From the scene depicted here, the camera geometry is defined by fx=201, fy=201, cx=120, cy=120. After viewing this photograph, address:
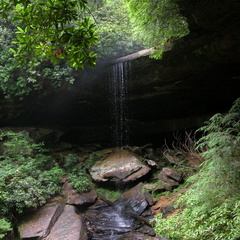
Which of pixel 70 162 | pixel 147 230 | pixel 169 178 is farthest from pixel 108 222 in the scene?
pixel 70 162

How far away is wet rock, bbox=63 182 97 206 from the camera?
675cm

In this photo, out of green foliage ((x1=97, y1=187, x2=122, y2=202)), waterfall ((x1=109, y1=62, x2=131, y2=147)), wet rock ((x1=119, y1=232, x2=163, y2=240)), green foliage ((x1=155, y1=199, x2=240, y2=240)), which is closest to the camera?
green foliage ((x1=155, y1=199, x2=240, y2=240))

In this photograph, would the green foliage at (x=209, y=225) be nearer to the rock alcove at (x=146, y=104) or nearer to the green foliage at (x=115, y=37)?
the rock alcove at (x=146, y=104)

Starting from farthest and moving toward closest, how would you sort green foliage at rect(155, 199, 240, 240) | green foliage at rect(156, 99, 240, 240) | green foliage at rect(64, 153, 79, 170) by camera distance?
green foliage at rect(64, 153, 79, 170)
green foliage at rect(156, 99, 240, 240)
green foliage at rect(155, 199, 240, 240)

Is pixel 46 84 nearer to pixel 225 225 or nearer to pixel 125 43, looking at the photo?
pixel 125 43

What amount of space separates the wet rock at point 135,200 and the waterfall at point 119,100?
4283mm

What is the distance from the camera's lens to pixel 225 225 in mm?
3141

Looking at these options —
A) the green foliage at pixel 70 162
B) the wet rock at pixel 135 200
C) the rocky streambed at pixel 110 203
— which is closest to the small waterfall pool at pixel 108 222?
the rocky streambed at pixel 110 203

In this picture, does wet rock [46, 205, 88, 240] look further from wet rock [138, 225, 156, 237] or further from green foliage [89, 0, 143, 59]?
green foliage [89, 0, 143, 59]

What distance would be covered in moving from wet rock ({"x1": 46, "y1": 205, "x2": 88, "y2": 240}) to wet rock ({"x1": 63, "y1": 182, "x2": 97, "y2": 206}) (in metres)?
0.75

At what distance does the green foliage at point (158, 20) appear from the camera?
527 centimetres

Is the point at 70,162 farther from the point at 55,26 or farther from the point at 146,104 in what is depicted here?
the point at 55,26

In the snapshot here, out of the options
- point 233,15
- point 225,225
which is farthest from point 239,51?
point 225,225

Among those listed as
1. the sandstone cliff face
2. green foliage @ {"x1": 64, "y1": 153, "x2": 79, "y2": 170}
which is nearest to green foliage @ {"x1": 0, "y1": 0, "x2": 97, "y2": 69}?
the sandstone cliff face
